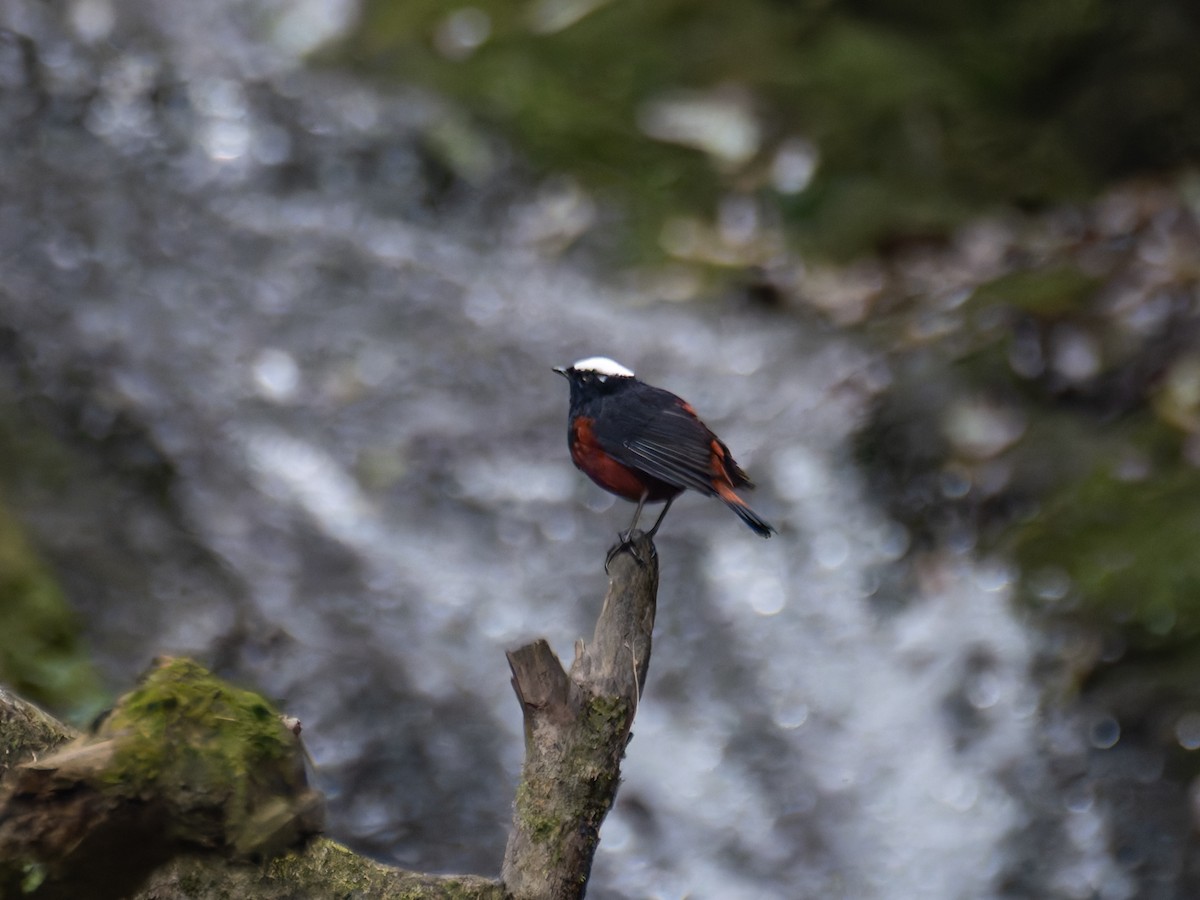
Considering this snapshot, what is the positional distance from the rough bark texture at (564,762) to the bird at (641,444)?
1452 mm

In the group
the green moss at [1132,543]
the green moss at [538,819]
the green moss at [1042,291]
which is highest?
the green moss at [1042,291]

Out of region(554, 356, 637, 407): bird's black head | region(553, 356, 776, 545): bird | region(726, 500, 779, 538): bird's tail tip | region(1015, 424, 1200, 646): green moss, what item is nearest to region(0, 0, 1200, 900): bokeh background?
region(1015, 424, 1200, 646): green moss

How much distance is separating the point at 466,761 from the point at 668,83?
5.88 metres

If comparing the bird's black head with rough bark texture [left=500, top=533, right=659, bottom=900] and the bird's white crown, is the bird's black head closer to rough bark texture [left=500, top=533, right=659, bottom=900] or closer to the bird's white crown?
the bird's white crown

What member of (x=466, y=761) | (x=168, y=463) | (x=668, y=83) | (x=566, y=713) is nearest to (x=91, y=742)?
(x=566, y=713)

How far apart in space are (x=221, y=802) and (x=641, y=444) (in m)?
2.36

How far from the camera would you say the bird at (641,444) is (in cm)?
438

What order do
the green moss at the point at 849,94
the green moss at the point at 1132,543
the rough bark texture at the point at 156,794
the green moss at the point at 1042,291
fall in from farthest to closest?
Result: the green moss at the point at 849,94 < the green moss at the point at 1042,291 < the green moss at the point at 1132,543 < the rough bark texture at the point at 156,794

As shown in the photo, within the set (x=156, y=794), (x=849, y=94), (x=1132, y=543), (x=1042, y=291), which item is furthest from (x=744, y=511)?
(x=849, y=94)

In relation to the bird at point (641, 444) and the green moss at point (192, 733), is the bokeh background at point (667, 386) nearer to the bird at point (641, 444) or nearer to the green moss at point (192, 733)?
the bird at point (641, 444)

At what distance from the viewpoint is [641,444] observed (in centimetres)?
442

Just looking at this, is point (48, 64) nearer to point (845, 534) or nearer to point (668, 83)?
point (668, 83)

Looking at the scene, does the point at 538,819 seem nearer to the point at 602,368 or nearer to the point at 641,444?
the point at 641,444

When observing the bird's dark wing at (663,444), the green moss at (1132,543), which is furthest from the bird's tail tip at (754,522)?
the green moss at (1132,543)
